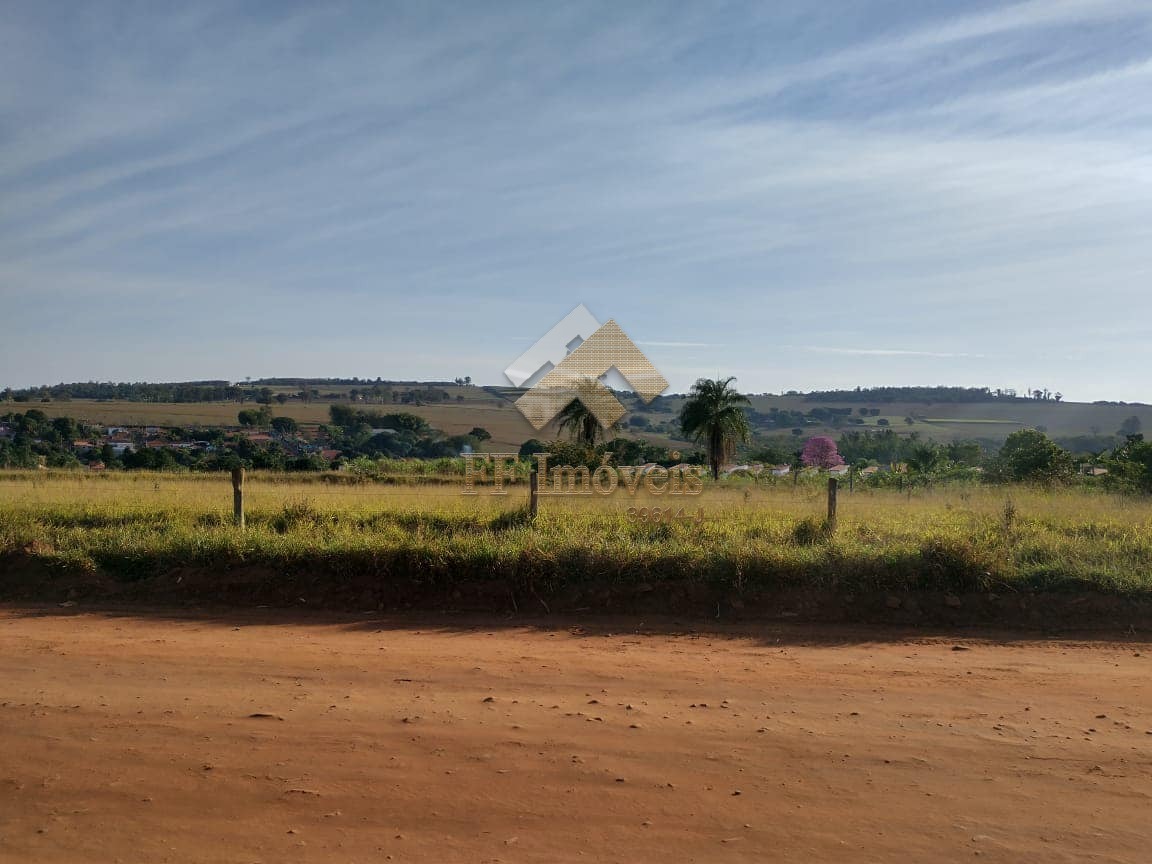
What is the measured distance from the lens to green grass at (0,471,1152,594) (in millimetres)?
8602

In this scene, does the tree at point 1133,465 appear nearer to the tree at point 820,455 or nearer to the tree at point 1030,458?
the tree at point 1030,458

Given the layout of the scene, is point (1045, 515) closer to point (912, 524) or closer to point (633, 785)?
point (912, 524)

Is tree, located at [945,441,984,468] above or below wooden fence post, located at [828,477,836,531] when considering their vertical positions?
above

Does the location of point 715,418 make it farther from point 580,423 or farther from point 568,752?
point 568,752

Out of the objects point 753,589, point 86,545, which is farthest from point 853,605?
point 86,545

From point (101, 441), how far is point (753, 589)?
1005 inches

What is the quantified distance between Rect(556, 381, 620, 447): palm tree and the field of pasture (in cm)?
915

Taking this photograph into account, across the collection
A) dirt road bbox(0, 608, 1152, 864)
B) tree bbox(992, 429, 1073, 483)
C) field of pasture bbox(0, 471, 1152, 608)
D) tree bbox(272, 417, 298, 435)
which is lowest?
dirt road bbox(0, 608, 1152, 864)

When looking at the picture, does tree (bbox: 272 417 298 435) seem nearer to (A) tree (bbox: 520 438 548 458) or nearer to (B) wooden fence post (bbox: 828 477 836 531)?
(A) tree (bbox: 520 438 548 458)

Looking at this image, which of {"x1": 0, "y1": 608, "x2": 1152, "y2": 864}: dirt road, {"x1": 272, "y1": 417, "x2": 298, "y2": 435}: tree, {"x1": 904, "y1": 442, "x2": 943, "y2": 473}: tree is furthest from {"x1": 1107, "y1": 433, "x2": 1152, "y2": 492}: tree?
{"x1": 272, "y1": 417, "x2": 298, "y2": 435}: tree

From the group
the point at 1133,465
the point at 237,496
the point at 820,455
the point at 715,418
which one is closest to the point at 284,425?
the point at 715,418

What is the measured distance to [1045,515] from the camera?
11.8 meters

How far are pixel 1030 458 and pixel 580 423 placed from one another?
11718 millimetres

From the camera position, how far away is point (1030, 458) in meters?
21.2
